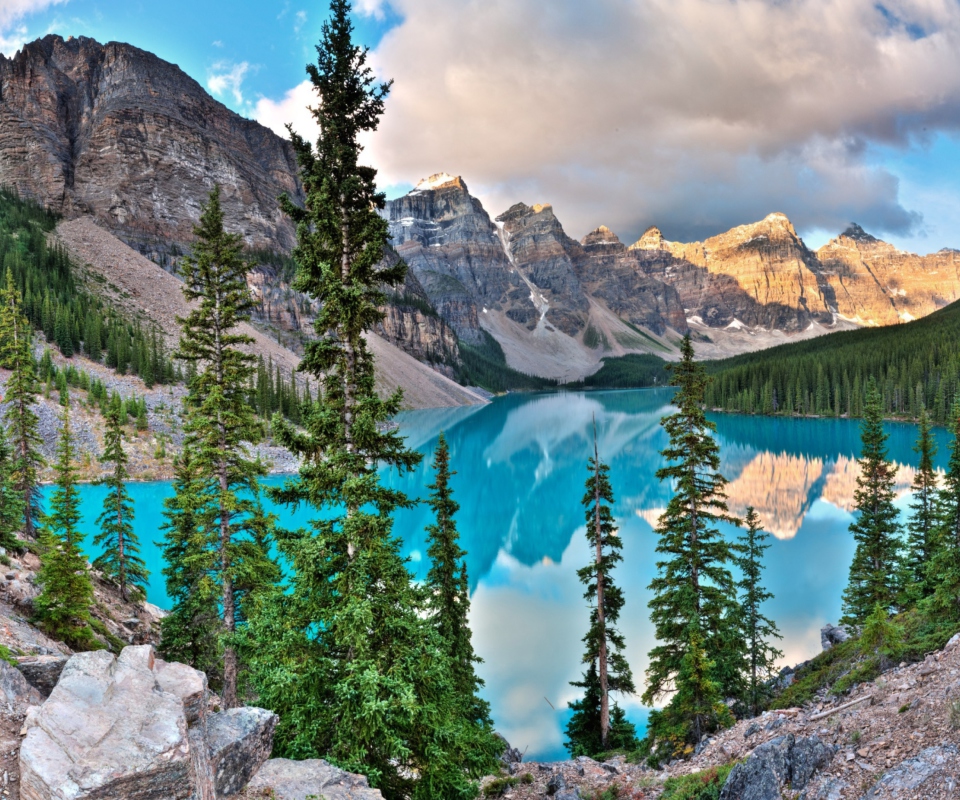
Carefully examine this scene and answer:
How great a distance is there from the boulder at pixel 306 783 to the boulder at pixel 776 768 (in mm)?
5260

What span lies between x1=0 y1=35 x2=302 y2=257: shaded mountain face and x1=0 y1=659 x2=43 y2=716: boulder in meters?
138

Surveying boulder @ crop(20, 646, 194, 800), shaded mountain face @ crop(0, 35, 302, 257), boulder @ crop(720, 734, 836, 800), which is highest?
shaded mountain face @ crop(0, 35, 302, 257)

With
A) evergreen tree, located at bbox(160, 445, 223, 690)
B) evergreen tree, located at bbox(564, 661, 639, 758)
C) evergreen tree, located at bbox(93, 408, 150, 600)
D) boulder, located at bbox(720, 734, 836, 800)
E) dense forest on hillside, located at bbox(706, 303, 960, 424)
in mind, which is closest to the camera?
boulder, located at bbox(720, 734, 836, 800)

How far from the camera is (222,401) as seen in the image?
1381 cm

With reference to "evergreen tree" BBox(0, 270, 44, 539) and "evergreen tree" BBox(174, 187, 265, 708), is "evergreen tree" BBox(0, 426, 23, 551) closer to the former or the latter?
"evergreen tree" BBox(0, 270, 44, 539)

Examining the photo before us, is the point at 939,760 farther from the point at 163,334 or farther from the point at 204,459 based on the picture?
the point at 163,334

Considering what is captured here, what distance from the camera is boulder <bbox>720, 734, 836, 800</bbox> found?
7539mm

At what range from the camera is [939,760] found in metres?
6.45

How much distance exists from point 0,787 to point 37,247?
12648 centimetres

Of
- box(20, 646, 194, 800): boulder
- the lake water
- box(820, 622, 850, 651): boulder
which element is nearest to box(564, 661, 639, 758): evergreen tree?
the lake water

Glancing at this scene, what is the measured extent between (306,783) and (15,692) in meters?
3.78

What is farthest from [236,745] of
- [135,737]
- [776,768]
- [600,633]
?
[600,633]

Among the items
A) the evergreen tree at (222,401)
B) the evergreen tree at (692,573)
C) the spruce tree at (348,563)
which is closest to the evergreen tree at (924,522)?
the evergreen tree at (692,573)

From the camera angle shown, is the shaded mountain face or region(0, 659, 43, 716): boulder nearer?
region(0, 659, 43, 716): boulder
